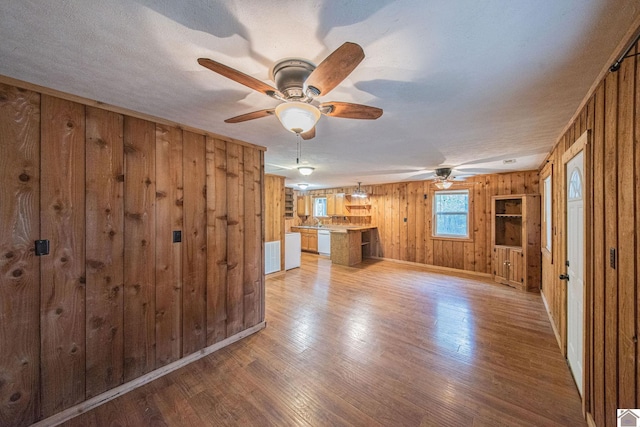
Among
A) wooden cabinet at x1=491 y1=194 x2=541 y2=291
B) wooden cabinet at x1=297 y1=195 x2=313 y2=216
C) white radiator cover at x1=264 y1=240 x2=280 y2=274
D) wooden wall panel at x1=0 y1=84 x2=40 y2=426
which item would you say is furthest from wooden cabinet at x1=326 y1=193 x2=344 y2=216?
wooden wall panel at x1=0 y1=84 x2=40 y2=426

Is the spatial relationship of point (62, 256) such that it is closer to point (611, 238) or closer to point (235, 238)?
point (235, 238)

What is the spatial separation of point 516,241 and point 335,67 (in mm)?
5903

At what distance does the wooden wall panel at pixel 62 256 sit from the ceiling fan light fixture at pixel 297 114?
1.62 metres

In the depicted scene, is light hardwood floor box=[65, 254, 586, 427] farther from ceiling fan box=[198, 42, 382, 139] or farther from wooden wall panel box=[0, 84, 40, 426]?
ceiling fan box=[198, 42, 382, 139]

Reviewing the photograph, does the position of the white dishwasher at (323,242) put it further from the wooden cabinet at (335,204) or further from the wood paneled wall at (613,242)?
the wood paneled wall at (613,242)

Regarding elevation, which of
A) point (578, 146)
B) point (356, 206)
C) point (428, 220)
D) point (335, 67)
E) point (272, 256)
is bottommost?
point (272, 256)

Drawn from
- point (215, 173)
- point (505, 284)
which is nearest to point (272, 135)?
point (215, 173)

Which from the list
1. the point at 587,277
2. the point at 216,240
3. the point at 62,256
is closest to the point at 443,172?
the point at 587,277

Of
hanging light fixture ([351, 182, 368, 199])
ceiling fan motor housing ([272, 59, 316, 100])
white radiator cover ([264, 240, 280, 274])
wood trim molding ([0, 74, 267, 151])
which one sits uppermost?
wood trim molding ([0, 74, 267, 151])

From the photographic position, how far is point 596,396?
154cm

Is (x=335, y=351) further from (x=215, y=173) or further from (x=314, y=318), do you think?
(x=215, y=173)

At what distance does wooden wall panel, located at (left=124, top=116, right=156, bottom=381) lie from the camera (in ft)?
6.57

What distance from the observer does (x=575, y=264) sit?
2068 millimetres

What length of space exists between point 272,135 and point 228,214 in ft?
3.35
